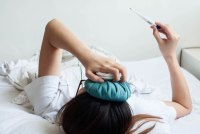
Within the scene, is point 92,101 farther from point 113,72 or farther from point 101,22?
point 101,22

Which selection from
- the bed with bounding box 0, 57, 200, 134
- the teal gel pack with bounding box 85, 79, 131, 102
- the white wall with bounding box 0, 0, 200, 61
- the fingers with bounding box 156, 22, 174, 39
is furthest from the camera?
the white wall with bounding box 0, 0, 200, 61

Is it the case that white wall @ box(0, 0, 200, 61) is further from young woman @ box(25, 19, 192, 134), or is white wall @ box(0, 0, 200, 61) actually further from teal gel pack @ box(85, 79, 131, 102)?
teal gel pack @ box(85, 79, 131, 102)

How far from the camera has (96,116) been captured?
2.42 feet

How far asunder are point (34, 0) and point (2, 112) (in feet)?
2.60

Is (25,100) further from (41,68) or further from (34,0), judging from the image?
(34,0)

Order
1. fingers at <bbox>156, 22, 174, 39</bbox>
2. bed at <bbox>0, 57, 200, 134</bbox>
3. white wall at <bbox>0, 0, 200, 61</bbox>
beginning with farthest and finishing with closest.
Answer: white wall at <bbox>0, 0, 200, 61</bbox>, fingers at <bbox>156, 22, 174, 39</bbox>, bed at <bbox>0, 57, 200, 134</bbox>

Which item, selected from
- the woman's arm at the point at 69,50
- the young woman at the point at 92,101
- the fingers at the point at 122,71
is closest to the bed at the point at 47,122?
the young woman at the point at 92,101

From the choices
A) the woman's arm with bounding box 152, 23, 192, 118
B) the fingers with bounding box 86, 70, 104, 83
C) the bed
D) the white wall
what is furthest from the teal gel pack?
the white wall

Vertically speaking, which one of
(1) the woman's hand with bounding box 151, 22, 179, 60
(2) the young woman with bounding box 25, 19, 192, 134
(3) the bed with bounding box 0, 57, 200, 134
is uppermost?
(1) the woman's hand with bounding box 151, 22, 179, 60

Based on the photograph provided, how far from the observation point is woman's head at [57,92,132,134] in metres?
0.74

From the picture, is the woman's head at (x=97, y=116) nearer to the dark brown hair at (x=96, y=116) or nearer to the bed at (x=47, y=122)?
the dark brown hair at (x=96, y=116)

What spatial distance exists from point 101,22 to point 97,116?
1.09m

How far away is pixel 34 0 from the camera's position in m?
1.60

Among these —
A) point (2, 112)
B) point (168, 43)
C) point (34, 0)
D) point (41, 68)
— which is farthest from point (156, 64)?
point (2, 112)
